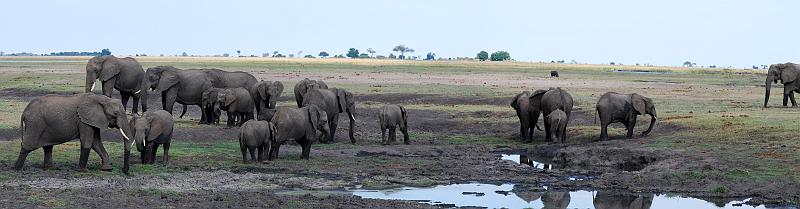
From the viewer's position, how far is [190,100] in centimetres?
3462

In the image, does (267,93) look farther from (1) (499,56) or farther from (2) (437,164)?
(1) (499,56)

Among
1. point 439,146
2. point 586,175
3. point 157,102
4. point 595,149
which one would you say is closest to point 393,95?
point 157,102

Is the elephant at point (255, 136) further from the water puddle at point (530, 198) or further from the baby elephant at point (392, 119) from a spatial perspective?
the baby elephant at point (392, 119)

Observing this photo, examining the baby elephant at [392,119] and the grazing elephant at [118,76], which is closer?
the baby elephant at [392,119]

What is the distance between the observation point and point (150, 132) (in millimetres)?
21750

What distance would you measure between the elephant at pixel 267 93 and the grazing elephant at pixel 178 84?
1530 millimetres

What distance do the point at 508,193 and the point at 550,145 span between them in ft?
31.7

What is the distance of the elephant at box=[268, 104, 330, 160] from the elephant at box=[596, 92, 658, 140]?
8.62 metres

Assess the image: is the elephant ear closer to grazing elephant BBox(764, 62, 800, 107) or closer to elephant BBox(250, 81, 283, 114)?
elephant BBox(250, 81, 283, 114)

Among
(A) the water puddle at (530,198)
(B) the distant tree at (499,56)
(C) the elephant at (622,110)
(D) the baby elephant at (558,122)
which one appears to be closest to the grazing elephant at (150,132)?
(A) the water puddle at (530,198)

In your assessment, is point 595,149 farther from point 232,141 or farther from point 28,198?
point 28,198

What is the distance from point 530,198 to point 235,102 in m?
13.7

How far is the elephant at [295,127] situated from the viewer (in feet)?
80.7

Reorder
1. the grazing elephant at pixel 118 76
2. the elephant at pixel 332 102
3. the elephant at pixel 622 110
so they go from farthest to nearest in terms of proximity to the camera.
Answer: the grazing elephant at pixel 118 76
the elephant at pixel 622 110
the elephant at pixel 332 102
